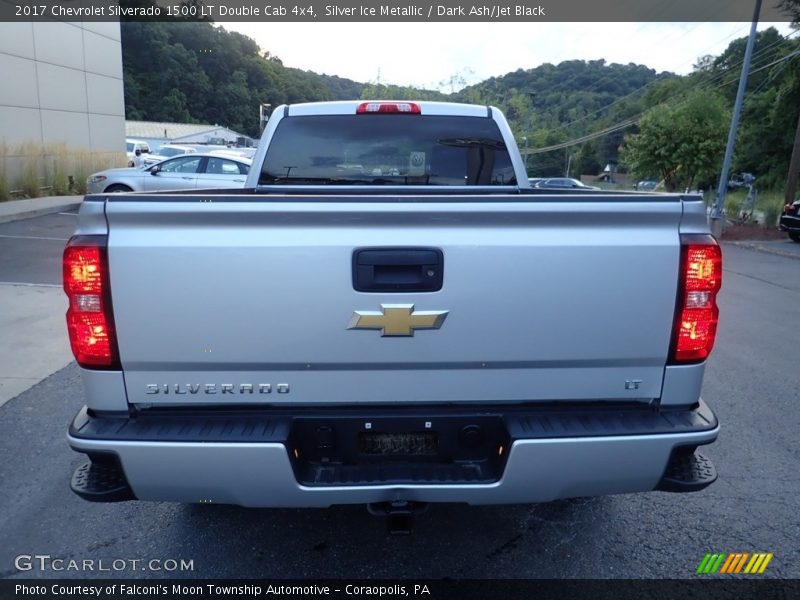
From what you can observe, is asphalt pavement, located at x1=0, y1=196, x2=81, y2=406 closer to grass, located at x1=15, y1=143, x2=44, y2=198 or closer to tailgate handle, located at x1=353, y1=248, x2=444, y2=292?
tailgate handle, located at x1=353, y1=248, x2=444, y2=292

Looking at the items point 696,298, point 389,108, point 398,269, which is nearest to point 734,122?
point 389,108

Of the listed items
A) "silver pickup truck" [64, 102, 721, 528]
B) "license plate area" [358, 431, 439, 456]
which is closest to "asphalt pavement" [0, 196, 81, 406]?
"silver pickup truck" [64, 102, 721, 528]

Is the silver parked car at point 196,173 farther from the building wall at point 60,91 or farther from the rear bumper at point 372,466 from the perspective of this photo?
the rear bumper at point 372,466

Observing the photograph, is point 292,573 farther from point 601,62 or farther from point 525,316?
point 601,62

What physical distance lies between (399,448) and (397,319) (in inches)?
21.6

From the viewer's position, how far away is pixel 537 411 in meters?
2.39

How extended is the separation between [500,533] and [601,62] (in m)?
73.6

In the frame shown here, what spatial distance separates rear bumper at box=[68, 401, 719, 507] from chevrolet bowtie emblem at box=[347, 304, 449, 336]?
1.19 feet

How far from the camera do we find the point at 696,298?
229 cm

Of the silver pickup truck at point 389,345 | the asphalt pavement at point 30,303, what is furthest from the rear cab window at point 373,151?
the asphalt pavement at point 30,303

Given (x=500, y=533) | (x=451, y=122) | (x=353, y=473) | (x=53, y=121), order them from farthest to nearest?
(x=53, y=121) → (x=451, y=122) → (x=500, y=533) → (x=353, y=473)

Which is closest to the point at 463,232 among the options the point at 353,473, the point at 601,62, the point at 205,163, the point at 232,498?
the point at 353,473

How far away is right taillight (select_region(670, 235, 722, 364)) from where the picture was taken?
7.41 ft

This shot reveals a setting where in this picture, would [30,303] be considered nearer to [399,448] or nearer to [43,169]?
[399,448]
